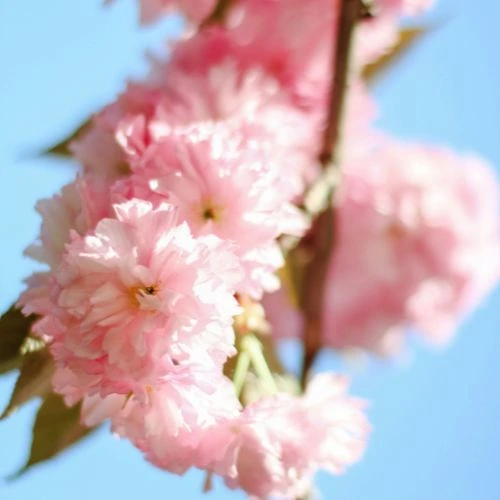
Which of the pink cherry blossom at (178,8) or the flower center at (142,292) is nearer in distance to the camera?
the flower center at (142,292)

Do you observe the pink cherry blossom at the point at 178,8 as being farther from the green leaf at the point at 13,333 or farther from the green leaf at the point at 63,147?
the green leaf at the point at 13,333

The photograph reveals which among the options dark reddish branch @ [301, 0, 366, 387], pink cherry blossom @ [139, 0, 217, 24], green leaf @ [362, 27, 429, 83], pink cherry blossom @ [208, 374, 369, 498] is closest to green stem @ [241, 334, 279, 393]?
pink cherry blossom @ [208, 374, 369, 498]

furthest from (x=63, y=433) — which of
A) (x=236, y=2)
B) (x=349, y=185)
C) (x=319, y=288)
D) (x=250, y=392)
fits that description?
(x=349, y=185)

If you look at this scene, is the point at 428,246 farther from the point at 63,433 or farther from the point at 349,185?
the point at 63,433

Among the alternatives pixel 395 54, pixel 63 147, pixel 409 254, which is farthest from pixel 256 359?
pixel 409 254

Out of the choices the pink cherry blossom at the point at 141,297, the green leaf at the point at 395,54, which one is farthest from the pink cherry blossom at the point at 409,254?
the pink cherry blossom at the point at 141,297
